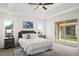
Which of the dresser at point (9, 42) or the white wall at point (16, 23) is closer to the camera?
the white wall at point (16, 23)

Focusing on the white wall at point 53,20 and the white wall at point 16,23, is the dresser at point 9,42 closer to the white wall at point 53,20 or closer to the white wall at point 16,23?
the white wall at point 16,23

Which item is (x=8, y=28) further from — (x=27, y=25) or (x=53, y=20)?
(x=53, y=20)

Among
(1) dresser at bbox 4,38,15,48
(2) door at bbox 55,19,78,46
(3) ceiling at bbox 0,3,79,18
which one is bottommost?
(1) dresser at bbox 4,38,15,48

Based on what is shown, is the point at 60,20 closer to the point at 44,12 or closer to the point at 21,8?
the point at 44,12

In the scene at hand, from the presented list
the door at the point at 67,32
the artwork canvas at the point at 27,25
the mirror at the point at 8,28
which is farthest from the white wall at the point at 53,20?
the mirror at the point at 8,28

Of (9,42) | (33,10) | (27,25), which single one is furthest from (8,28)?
(33,10)

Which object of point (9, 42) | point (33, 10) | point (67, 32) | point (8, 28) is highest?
point (33, 10)

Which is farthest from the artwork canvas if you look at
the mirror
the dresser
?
the dresser

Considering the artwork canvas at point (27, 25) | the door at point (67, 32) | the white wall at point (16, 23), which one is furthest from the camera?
the artwork canvas at point (27, 25)

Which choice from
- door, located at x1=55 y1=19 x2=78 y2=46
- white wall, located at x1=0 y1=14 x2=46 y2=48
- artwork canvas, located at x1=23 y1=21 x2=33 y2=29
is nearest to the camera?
white wall, located at x1=0 y1=14 x2=46 y2=48

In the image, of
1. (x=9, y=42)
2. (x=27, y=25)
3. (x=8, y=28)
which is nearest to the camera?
(x=8, y=28)

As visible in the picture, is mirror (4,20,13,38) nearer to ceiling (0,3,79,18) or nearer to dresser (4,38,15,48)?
dresser (4,38,15,48)

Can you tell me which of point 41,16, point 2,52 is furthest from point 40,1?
point 2,52

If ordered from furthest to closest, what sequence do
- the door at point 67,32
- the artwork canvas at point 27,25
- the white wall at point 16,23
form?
the artwork canvas at point 27,25
the door at point 67,32
the white wall at point 16,23
